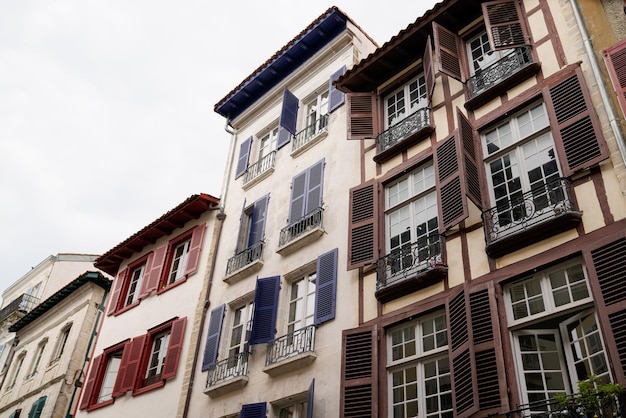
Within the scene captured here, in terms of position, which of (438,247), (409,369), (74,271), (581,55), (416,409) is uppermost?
(74,271)

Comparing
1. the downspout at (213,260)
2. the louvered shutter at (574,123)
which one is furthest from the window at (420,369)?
the downspout at (213,260)

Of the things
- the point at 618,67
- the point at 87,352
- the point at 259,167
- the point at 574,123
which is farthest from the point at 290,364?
the point at 87,352

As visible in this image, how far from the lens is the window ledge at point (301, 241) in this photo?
551 inches

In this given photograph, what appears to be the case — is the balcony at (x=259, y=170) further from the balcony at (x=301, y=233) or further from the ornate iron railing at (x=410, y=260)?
the ornate iron railing at (x=410, y=260)

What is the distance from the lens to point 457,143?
11406 mm

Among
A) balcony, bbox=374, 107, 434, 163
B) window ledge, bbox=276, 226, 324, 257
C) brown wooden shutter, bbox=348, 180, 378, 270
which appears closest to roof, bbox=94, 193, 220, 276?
window ledge, bbox=276, 226, 324, 257

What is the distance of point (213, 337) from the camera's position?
15.1m

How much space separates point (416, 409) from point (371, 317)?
2.09 meters

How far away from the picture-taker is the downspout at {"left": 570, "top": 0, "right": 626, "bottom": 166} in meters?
9.34

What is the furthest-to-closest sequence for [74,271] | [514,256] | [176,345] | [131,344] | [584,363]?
1. [74,271]
2. [131,344]
3. [176,345]
4. [514,256]
5. [584,363]

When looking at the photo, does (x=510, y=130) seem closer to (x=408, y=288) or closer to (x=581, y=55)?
(x=581, y=55)

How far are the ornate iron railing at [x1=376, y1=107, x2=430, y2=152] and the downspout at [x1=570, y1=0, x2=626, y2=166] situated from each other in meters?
3.29

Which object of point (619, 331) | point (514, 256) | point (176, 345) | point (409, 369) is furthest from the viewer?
point (176, 345)

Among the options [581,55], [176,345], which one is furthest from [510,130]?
[176,345]
